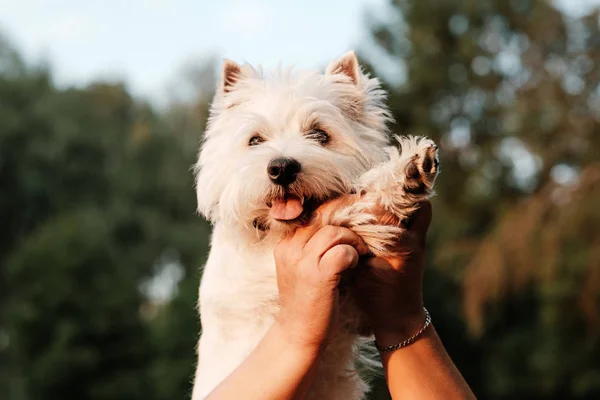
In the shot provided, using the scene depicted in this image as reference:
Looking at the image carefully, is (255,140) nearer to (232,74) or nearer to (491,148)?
(232,74)

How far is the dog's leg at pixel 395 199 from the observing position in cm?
266

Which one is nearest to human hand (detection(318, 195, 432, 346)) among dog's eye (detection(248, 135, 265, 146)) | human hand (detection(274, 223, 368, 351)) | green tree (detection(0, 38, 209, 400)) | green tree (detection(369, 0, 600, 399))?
human hand (detection(274, 223, 368, 351))

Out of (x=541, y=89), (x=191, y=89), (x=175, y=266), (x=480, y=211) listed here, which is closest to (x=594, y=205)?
(x=541, y=89)

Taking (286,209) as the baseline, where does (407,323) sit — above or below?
below

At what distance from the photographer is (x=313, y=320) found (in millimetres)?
2484

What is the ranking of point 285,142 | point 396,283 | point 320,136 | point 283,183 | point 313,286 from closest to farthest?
point 313,286
point 396,283
point 283,183
point 285,142
point 320,136

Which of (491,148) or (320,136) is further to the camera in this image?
(491,148)

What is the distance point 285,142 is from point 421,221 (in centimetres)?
87

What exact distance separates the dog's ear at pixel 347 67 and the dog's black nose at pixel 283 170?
2.61 ft

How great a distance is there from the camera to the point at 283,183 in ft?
10.4

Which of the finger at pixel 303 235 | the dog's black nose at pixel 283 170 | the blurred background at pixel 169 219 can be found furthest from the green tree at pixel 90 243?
the finger at pixel 303 235

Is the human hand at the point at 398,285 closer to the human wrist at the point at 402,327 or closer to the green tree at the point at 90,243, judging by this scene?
the human wrist at the point at 402,327

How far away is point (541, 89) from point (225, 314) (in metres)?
15.5

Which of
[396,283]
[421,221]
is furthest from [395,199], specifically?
[396,283]
